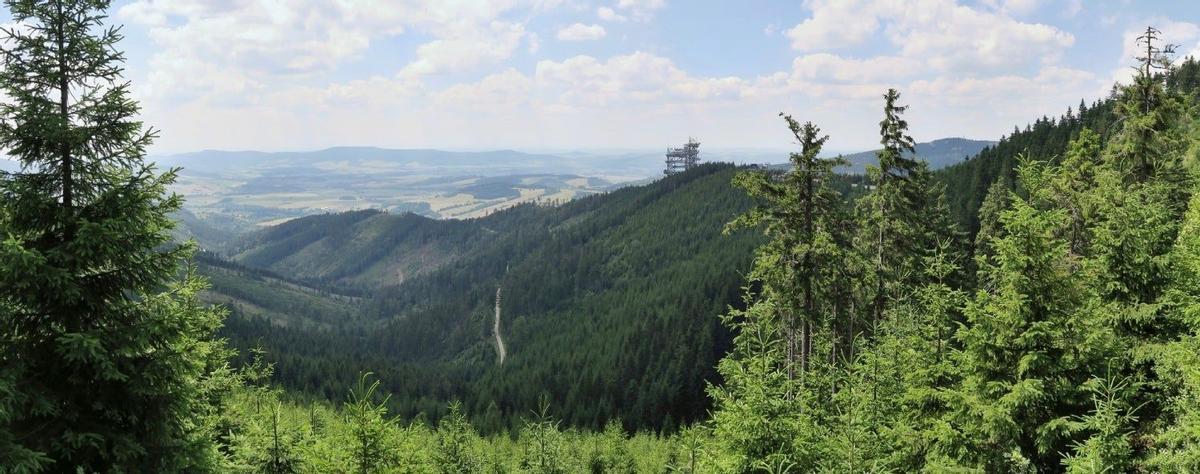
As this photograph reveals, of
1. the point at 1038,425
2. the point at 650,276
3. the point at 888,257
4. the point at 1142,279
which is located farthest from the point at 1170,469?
the point at 650,276

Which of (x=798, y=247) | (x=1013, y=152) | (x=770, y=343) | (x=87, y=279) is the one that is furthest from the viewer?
(x=1013, y=152)

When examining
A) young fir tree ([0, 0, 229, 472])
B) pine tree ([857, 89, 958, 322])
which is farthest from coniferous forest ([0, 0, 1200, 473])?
pine tree ([857, 89, 958, 322])

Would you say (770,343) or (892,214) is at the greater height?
(892,214)

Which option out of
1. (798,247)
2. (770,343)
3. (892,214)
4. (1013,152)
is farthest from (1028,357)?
(1013,152)

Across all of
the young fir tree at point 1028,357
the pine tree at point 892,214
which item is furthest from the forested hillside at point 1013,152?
the young fir tree at point 1028,357

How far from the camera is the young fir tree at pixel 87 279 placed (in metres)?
9.49

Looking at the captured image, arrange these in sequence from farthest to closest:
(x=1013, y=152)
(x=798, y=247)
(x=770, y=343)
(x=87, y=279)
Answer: (x=1013, y=152) → (x=798, y=247) → (x=770, y=343) → (x=87, y=279)

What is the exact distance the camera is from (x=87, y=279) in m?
10.1

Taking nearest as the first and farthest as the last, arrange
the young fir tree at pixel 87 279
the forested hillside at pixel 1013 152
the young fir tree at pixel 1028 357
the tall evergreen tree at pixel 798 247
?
the young fir tree at pixel 87 279, the young fir tree at pixel 1028 357, the tall evergreen tree at pixel 798 247, the forested hillside at pixel 1013 152

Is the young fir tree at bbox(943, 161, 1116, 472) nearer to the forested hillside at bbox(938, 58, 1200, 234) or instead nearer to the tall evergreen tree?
the tall evergreen tree

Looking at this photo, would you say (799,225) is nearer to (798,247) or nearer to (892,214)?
(798,247)

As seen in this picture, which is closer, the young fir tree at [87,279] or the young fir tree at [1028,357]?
the young fir tree at [87,279]

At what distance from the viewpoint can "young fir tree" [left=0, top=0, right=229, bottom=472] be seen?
949cm

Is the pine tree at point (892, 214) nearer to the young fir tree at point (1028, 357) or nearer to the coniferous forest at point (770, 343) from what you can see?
the coniferous forest at point (770, 343)
